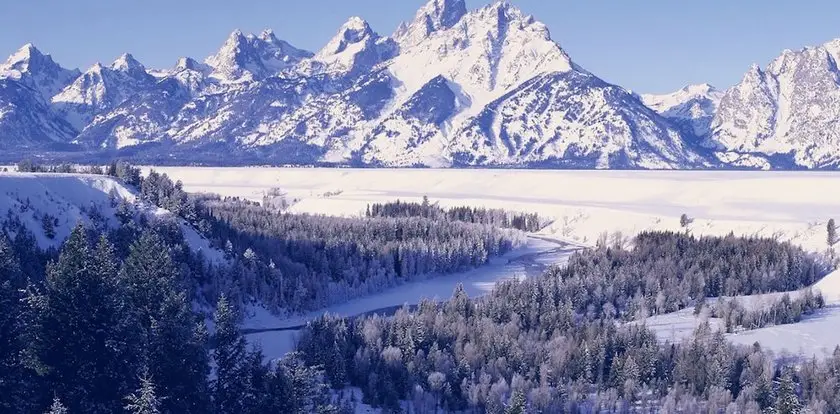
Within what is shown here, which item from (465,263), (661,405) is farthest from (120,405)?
(465,263)

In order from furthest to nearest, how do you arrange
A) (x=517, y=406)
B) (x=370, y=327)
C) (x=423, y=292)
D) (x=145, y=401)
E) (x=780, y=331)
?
(x=423, y=292)
(x=780, y=331)
(x=370, y=327)
(x=517, y=406)
(x=145, y=401)

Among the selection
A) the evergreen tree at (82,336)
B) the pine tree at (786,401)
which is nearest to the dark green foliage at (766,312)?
the pine tree at (786,401)

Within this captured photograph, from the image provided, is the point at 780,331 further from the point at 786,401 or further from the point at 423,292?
the point at 423,292

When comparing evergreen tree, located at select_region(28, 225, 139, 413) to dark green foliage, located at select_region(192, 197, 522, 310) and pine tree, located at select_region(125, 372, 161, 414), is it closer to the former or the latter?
pine tree, located at select_region(125, 372, 161, 414)

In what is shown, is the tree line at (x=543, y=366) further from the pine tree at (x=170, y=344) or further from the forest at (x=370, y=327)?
the pine tree at (x=170, y=344)

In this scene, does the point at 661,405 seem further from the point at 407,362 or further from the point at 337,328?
the point at 337,328

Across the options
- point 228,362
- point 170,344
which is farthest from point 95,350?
point 228,362
